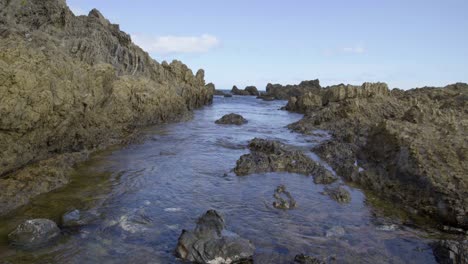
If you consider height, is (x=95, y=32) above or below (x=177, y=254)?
above

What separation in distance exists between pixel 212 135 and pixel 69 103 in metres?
10.2

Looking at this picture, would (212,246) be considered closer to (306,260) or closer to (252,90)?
(306,260)

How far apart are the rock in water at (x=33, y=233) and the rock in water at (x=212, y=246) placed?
2.38m

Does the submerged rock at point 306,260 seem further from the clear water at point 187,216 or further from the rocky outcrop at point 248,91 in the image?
the rocky outcrop at point 248,91

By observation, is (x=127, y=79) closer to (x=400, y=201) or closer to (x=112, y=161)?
(x=112, y=161)

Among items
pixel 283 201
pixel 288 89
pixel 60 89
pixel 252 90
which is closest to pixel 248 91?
Answer: pixel 252 90

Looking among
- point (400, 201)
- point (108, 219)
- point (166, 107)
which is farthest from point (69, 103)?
point (166, 107)

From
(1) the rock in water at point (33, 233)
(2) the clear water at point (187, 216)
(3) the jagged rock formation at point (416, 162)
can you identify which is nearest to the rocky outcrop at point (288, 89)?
(3) the jagged rock formation at point (416, 162)

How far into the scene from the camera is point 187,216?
7.94 meters

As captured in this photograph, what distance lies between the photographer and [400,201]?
9.11 meters

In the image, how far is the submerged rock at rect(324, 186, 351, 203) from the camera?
31.0ft

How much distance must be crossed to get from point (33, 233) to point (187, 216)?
297cm

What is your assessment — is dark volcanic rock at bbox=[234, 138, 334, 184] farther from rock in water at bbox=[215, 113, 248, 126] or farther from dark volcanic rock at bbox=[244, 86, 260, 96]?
dark volcanic rock at bbox=[244, 86, 260, 96]

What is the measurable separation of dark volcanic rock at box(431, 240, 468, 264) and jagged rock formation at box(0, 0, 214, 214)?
866 cm
